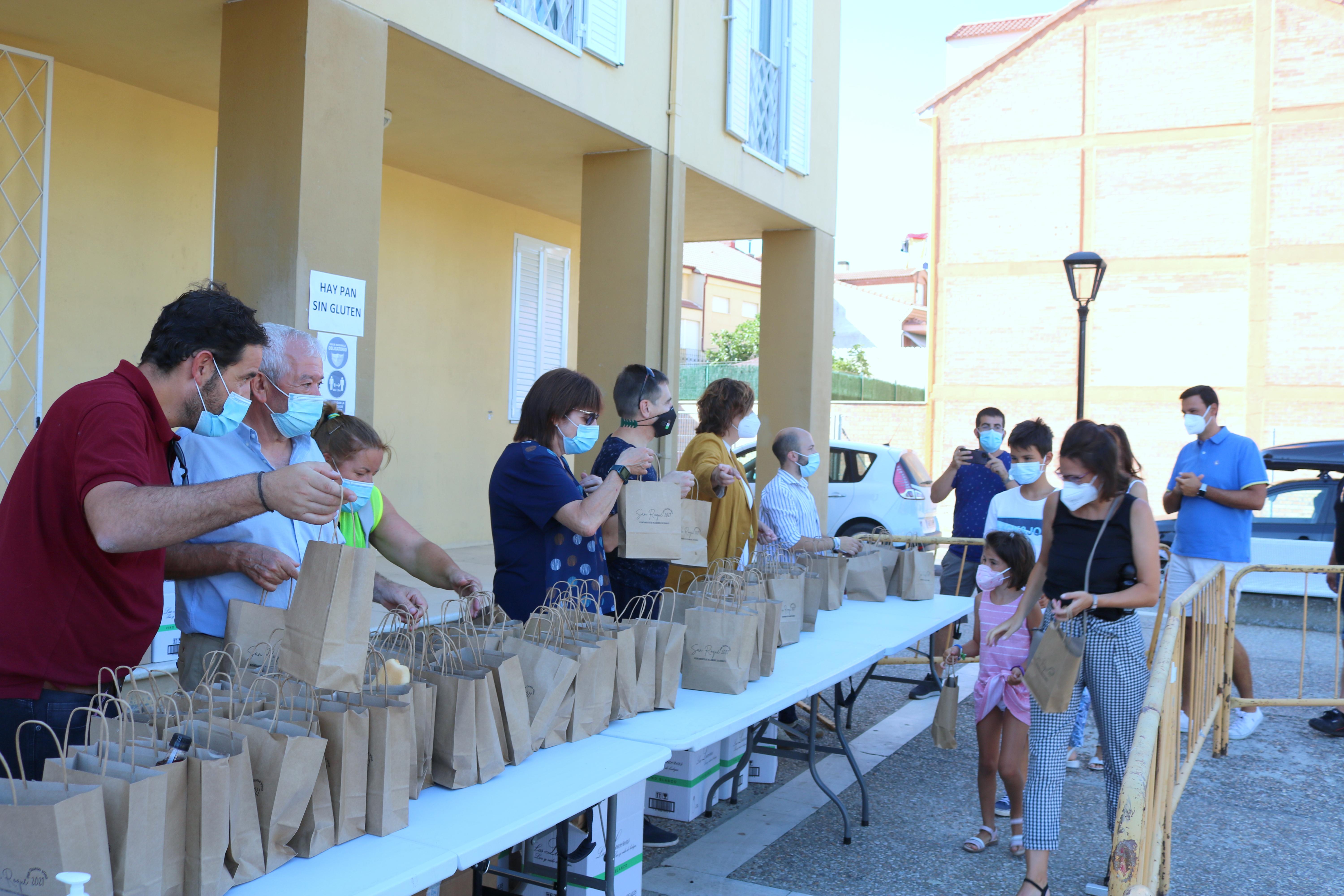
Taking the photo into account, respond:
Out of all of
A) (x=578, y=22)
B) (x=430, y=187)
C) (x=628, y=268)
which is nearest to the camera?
(x=578, y=22)

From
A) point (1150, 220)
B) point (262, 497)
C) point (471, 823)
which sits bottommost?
point (471, 823)

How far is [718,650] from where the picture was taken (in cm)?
318

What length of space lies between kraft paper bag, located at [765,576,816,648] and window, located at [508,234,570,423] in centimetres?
616

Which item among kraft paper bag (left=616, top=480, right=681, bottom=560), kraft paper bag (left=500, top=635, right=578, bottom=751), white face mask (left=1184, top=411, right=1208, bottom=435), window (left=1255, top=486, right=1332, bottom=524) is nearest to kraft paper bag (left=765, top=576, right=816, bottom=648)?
kraft paper bag (left=616, top=480, right=681, bottom=560)

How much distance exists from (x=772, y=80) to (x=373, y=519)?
7.20m

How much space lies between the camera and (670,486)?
3486 mm

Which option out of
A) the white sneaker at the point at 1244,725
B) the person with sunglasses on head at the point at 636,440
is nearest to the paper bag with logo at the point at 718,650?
the person with sunglasses on head at the point at 636,440

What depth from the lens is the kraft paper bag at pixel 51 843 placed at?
4.72 feet

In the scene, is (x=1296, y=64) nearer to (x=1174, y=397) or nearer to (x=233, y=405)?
(x=1174, y=397)

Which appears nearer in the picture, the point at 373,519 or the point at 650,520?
the point at 373,519

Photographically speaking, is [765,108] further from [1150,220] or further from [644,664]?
[1150,220]

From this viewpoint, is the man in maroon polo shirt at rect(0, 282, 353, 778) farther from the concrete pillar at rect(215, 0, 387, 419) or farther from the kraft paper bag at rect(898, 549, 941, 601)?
the kraft paper bag at rect(898, 549, 941, 601)

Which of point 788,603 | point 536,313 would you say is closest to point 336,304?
point 788,603

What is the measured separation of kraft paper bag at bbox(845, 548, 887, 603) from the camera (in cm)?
524
